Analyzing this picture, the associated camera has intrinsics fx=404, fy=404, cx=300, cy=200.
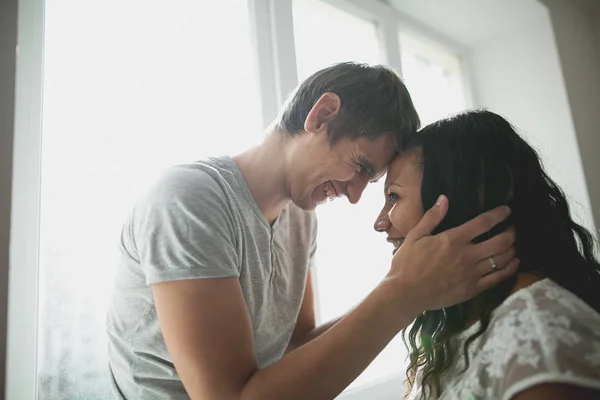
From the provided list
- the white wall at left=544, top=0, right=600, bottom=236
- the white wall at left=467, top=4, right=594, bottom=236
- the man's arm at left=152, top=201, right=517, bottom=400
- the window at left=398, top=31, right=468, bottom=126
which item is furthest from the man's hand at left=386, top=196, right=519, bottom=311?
the white wall at left=544, top=0, right=600, bottom=236

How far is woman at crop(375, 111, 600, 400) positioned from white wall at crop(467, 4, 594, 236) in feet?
4.48

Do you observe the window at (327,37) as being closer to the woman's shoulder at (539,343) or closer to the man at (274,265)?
the man at (274,265)

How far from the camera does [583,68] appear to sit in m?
2.36

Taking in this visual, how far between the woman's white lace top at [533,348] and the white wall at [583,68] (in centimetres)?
179

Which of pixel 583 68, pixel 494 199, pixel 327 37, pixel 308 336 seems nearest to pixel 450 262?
pixel 494 199

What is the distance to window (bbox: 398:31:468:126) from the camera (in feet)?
7.16

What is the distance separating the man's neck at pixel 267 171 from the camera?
101cm

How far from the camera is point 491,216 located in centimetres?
82

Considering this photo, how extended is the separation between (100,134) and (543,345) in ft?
3.67

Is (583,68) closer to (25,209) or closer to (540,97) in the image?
(540,97)

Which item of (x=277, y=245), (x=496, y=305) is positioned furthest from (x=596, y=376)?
(x=277, y=245)

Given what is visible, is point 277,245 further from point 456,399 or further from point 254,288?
point 456,399

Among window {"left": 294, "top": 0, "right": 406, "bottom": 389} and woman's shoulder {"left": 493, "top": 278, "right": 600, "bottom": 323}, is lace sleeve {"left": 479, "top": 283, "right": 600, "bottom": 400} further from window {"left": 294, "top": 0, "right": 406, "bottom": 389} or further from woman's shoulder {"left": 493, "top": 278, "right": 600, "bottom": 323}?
window {"left": 294, "top": 0, "right": 406, "bottom": 389}

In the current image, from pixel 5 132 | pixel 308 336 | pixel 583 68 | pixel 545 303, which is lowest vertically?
pixel 308 336
